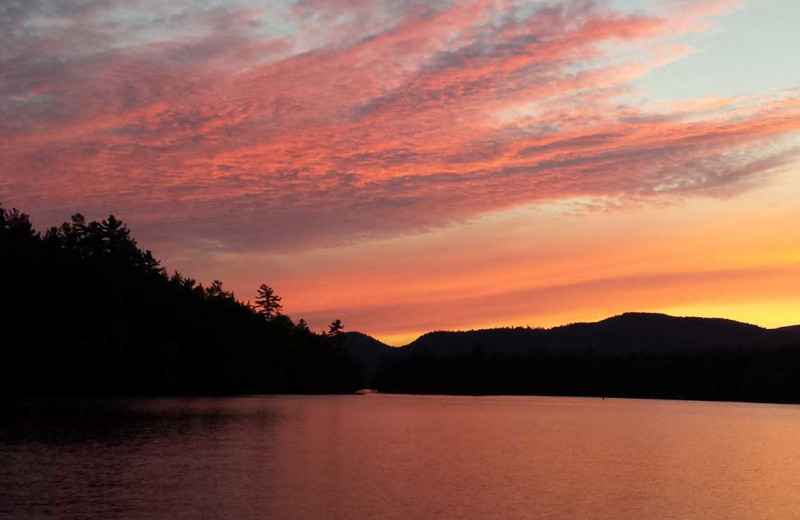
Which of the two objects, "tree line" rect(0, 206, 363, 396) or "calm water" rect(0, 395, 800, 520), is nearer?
"calm water" rect(0, 395, 800, 520)

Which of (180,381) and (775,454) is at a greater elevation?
(180,381)

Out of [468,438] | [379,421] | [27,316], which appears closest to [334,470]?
[468,438]

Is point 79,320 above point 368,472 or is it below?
above

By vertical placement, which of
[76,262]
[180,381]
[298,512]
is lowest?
[298,512]

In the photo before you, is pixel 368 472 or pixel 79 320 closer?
pixel 368 472

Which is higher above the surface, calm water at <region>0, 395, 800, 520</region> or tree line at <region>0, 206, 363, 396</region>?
tree line at <region>0, 206, 363, 396</region>

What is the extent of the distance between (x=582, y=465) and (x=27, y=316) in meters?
126

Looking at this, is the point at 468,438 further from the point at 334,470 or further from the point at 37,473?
the point at 37,473

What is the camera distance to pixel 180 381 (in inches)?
7854

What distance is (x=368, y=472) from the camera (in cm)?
5975

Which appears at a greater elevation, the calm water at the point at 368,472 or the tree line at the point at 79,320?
the tree line at the point at 79,320

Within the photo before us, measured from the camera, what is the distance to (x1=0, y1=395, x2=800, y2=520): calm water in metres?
43.8

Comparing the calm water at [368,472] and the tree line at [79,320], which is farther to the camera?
the tree line at [79,320]

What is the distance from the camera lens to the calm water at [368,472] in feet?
144
